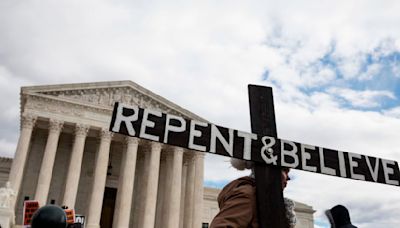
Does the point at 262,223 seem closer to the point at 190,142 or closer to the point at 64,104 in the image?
the point at 190,142

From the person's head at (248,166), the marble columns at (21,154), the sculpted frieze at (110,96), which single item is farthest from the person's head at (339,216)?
the sculpted frieze at (110,96)

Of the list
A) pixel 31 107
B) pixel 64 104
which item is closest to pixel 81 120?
pixel 64 104

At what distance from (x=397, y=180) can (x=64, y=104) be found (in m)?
28.3

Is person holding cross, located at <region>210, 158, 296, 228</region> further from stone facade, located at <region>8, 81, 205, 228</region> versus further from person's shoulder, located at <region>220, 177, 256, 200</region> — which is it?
stone facade, located at <region>8, 81, 205, 228</region>

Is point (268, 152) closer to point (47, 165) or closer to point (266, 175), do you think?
point (266, 175)

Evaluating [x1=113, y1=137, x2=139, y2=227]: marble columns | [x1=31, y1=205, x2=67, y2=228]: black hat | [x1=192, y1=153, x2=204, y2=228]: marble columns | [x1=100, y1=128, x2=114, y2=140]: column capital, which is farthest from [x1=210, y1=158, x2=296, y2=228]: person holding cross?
[x1=192, y1=153, x2=204, y2=228]: marble columns

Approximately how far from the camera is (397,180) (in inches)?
137

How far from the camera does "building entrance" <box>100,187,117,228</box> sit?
105 ft

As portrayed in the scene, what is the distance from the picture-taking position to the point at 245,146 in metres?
3.04

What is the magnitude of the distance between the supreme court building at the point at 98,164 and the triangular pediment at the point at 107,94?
A: 0.07 metres

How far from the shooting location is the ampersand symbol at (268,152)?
120 inches

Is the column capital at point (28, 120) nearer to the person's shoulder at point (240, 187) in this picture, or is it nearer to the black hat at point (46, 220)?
the person's shoulder at point (240, 187)

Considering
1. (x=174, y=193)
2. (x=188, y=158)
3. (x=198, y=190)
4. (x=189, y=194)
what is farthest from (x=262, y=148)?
(x=188, y=158)

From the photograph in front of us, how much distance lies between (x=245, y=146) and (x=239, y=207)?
0.65m
